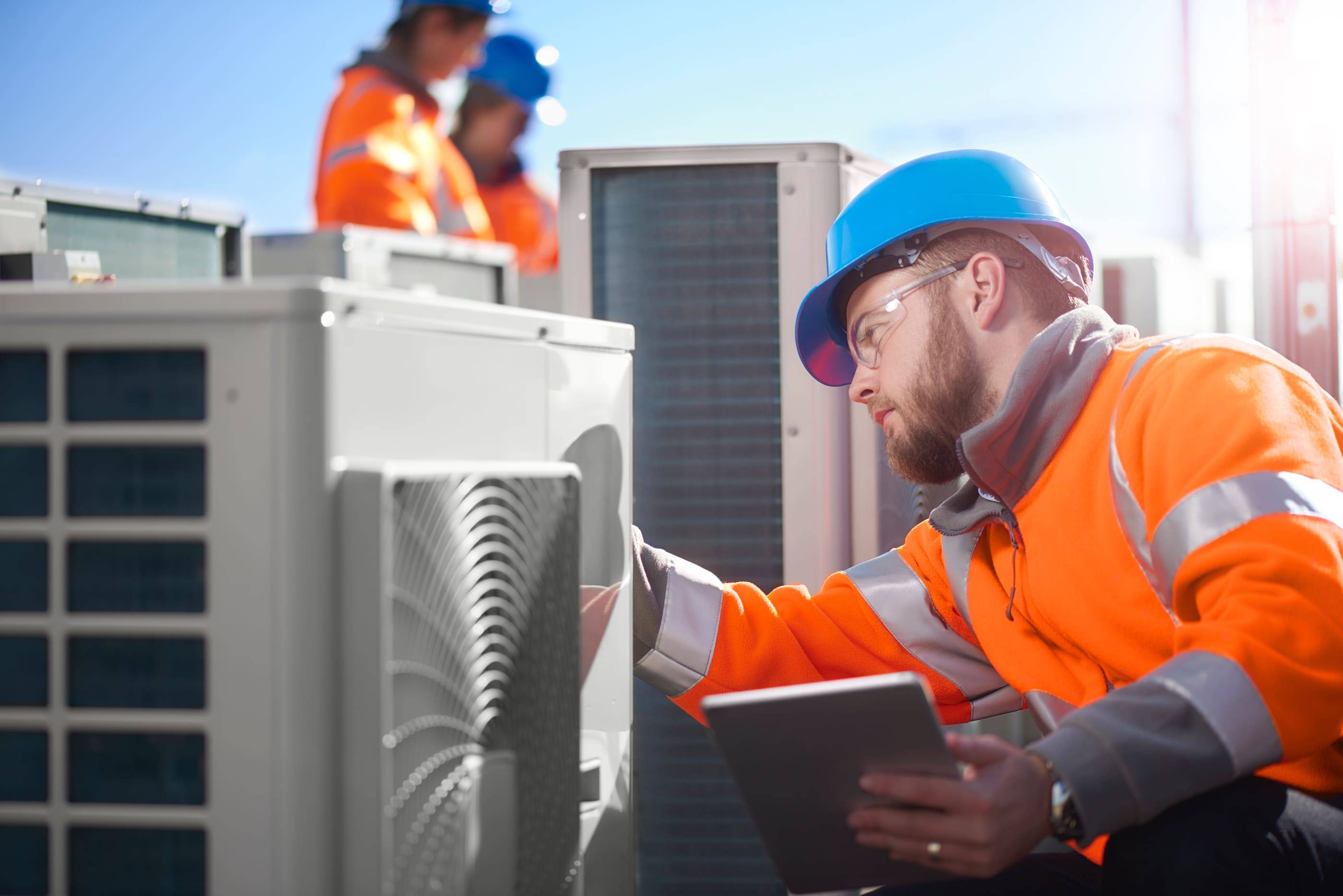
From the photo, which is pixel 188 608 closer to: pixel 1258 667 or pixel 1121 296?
pixel 1258 667

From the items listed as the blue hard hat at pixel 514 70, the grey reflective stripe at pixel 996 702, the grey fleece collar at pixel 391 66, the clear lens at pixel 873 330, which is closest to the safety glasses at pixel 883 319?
the clear lens at pixel 873 330

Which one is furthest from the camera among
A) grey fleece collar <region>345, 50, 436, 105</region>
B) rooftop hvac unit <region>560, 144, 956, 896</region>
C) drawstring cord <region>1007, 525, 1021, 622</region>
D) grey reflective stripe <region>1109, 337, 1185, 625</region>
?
grey fleece collar <region>345, 50, 436, 105</region>

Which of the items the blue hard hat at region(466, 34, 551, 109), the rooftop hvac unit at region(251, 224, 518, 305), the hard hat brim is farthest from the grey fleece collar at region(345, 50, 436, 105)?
the hard hat brim

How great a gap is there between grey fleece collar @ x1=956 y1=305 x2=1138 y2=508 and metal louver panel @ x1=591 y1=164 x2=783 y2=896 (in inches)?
23.2

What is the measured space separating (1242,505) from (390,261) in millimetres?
1603

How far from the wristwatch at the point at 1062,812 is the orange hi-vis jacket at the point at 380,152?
2.67 m

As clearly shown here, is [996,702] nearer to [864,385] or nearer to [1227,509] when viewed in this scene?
[864,385]

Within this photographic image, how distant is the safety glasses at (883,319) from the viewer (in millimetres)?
1680

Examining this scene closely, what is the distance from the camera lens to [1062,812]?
111cm

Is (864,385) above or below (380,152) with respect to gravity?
below

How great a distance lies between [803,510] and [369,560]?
1.25 metres

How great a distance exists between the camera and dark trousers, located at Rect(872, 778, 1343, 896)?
45.6 inches

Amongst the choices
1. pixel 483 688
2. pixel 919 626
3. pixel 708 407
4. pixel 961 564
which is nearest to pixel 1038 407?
pixel 961 564

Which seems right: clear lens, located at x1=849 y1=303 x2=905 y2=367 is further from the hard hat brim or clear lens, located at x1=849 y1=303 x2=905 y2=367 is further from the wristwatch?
the wristwatch
